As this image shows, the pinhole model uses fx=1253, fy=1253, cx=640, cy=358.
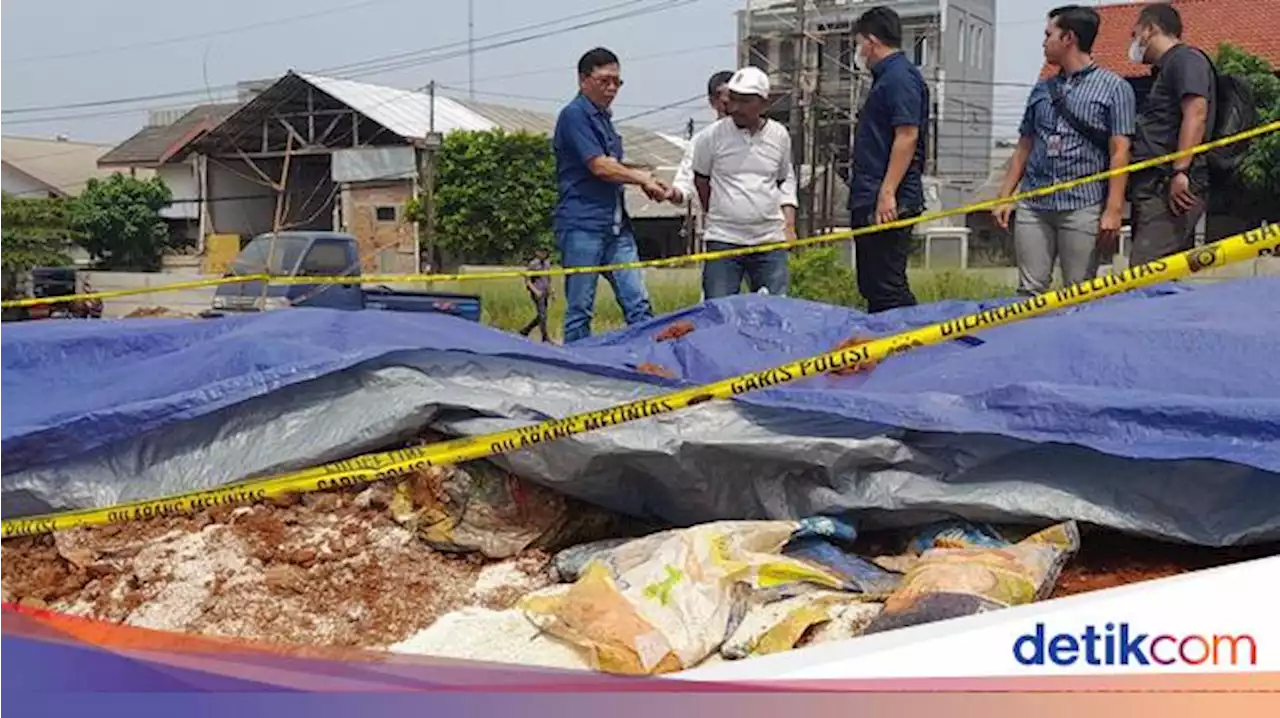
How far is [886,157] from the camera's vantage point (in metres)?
4.79

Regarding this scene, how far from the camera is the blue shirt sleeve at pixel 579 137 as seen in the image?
16.2 feet

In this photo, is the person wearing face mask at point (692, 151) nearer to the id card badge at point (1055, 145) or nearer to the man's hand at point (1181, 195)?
the id card badge at point (1055, 145)

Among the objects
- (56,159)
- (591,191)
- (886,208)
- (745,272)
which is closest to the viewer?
(886,208)

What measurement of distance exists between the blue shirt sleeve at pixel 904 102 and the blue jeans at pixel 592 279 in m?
1.20

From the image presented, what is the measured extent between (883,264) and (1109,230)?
0.82 m

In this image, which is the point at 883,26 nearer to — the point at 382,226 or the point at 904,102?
the point at 904,102

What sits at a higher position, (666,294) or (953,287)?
(953,287)

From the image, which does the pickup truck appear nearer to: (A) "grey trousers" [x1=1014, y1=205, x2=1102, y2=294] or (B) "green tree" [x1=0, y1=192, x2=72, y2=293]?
(A) "grey trousers" [x1=1014, y1=205, x2=1102, y2=294]

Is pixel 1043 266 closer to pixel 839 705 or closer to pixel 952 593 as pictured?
pixel 952 593

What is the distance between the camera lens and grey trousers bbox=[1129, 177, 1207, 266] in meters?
4.56

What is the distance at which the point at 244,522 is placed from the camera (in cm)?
276

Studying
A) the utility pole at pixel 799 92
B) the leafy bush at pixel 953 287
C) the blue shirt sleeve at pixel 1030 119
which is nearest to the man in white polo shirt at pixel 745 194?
the blue shirt sleeve at pixel 1030 119

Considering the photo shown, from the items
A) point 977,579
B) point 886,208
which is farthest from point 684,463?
point 886,208

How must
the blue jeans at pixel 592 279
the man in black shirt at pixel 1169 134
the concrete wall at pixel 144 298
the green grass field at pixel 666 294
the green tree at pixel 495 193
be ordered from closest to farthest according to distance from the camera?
1. the man in black shirt at pixel 1169 134
2. the blue jeans at pixel 592 279
3. the green grass field at pixel 666 294
4. the concrete wall at pixel 144 298
5. the green tree at pixel 495 193
